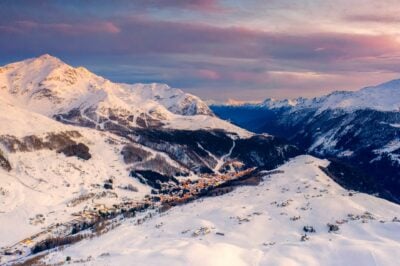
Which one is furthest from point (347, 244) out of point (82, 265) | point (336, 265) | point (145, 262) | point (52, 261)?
point (52, 261)

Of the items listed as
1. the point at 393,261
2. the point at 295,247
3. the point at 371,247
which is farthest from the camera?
the point at 295,247

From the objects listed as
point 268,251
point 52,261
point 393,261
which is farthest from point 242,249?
point 52,261

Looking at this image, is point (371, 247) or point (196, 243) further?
point (196, 243)

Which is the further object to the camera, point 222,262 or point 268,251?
point 268,251

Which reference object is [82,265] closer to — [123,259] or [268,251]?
[123,259]

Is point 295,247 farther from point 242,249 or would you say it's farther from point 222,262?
point 222,262

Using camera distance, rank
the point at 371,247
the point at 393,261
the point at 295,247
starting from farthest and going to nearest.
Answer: the point at 295,247, the point at 371,247, the point at 393,261

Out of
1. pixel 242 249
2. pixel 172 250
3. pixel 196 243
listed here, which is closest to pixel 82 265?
pixel 172 250
